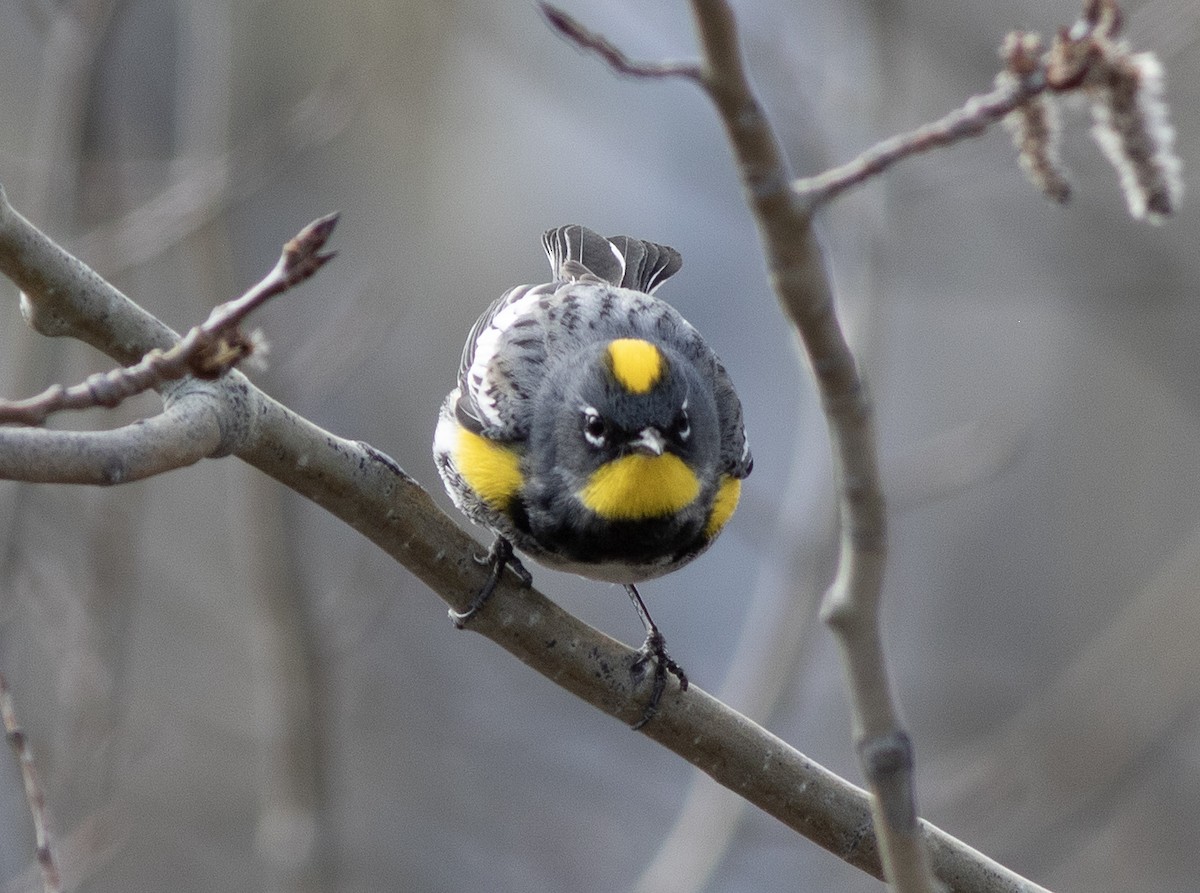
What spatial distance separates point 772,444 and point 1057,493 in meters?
2.43

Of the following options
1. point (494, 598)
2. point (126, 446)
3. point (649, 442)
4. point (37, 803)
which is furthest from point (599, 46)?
point (649, 442)

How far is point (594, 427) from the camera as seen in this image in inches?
151

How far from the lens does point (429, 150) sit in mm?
11719

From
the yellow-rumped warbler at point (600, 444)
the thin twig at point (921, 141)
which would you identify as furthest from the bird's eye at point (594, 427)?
the thin twig at point (921, 141)

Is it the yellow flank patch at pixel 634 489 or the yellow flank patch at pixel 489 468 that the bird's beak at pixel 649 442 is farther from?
the yellow flank patch at pixel 489 468

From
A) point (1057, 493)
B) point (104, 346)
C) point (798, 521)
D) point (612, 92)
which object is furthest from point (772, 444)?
point (104, 346)

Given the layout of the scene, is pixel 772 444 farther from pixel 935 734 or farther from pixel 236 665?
pixel 236 665

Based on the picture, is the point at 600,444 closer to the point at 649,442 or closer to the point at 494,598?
the point at 649,442

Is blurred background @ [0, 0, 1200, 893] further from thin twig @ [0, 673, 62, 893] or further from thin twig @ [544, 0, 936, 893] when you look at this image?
thin twig @ [544, 0, 936, 893]

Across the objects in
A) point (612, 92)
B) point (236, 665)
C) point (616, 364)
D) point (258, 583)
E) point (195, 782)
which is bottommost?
point (195, 782)

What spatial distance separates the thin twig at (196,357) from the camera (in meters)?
1.89

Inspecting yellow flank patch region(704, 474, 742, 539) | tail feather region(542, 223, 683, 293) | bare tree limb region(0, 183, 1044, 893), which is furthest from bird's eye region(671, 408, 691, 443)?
tail feather region(542, 223, 683, 293)

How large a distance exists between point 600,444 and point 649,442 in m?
0.20

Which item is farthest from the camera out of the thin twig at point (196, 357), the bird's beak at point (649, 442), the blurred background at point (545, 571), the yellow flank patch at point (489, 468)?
the blurred background at point (545, 571)
